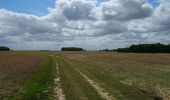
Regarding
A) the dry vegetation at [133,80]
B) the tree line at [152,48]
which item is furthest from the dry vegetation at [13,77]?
the tree line at [152,48]

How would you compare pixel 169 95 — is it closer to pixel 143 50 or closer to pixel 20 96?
pixel 20 96

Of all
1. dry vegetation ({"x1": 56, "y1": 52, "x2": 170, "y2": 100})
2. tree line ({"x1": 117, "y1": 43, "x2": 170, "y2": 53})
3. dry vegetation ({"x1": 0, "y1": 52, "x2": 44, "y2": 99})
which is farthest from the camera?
tree line ({"x1": 117, "y1": 43, "x2": 170, "y2": 53})

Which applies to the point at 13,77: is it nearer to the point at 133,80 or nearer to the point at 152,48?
the point at 133,80

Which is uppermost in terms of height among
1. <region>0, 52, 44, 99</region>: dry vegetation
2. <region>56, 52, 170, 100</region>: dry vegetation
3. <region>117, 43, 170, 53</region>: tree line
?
<region>117, 43, 170, 53</region>: tree line

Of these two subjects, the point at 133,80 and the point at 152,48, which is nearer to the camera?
the point at 133,80

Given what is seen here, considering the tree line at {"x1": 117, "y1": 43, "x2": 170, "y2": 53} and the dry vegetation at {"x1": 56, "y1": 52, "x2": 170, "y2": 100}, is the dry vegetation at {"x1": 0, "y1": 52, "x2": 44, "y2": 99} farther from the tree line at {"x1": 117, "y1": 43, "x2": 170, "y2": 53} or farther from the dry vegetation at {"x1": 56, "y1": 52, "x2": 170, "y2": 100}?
the tree line at {"x1": 117, "y1": 43, "x2": 170, "y2": 53}

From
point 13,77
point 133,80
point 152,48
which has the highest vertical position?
point 152,48

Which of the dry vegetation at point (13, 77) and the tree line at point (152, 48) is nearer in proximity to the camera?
the dry vegetation at point (13, 77)

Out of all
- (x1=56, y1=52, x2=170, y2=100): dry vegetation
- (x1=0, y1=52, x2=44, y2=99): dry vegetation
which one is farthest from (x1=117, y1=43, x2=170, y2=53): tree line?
(x1=0, y1=52, x2=44, y2=99): dry vegetation

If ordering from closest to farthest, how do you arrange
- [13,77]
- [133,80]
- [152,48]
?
[133,80]
[13,77]
[152,48]

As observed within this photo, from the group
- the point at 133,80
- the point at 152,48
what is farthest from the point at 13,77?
the point at 152,48

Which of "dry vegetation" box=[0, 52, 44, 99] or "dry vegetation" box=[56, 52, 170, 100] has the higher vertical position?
"dry vegetation" box=[56, 52, 170, 100]

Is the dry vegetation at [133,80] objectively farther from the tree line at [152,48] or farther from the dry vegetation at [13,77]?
the tree line at [152,48]

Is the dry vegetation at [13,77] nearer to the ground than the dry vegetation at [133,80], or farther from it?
nearer to the ground
